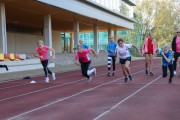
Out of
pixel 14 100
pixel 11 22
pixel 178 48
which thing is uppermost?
pixel 11 22

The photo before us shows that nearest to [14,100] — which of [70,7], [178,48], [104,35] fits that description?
[178,48]

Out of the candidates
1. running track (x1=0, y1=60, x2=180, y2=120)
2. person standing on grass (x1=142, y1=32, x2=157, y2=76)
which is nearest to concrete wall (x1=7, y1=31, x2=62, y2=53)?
person standing on grass (x1=142, y1=32, x2=157, y2=76)

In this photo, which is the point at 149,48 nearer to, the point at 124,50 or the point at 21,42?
the point at 124,50

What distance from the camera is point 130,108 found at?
699 cm

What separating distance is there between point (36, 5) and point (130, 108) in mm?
22228

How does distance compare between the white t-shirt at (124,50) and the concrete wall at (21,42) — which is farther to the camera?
the concrete wall at (21,42)

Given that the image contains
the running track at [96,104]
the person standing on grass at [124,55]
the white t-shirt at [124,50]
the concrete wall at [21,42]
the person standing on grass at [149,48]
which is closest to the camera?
the running track at [96,104]

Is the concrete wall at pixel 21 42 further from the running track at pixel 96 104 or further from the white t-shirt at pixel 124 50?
the running track at pixel 96 104

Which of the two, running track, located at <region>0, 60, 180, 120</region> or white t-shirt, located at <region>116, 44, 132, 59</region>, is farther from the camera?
white t-shirt, located at <region>116, 44, 132, 59</region>

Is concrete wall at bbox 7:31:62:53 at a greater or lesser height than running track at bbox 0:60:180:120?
greater

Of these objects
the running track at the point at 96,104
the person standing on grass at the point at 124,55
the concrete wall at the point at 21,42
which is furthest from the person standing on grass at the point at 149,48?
the concrete wall at the point at 21,42

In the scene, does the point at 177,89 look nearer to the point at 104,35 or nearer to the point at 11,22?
the point at 11,22

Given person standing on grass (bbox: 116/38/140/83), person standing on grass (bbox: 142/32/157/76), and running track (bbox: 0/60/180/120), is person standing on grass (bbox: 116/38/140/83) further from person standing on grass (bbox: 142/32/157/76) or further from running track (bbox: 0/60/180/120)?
person standing on grass (bbox: 142/32/157/76)

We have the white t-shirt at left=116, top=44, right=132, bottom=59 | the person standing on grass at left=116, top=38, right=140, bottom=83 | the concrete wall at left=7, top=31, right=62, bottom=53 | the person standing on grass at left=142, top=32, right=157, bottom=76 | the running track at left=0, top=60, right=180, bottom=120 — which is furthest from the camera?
the concrete wall at left=7, top=31, right=62, bottom=53
